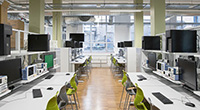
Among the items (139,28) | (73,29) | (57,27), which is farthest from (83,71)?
(73,29)

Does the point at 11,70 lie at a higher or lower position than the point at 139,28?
lower

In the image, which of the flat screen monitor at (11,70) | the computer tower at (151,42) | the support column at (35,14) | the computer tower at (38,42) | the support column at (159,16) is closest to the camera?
the flat screen monitor at (11,70)

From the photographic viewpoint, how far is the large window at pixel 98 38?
41.5 ft

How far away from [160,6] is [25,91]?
4548 millimetres

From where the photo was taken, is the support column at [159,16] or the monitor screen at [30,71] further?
the support column at [159,16]

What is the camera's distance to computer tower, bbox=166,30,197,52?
2.89 m

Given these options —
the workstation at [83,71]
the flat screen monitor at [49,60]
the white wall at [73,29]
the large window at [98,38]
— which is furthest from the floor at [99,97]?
the white wall at [73,29]

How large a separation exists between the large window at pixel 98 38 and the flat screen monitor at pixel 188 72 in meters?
10.1

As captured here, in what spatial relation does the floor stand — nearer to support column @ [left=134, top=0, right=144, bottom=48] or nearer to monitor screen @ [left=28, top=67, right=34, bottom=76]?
monitor screen @ [left=28, top=67, right=34, bottom=76]

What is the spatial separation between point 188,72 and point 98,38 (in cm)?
1051

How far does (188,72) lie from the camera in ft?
7.90

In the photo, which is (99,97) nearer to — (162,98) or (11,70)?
(162,98)

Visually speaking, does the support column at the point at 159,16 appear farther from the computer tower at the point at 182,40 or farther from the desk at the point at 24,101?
the desk at the point at 24,101

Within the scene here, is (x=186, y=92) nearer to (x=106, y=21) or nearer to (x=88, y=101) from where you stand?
(x=88, y=101)
